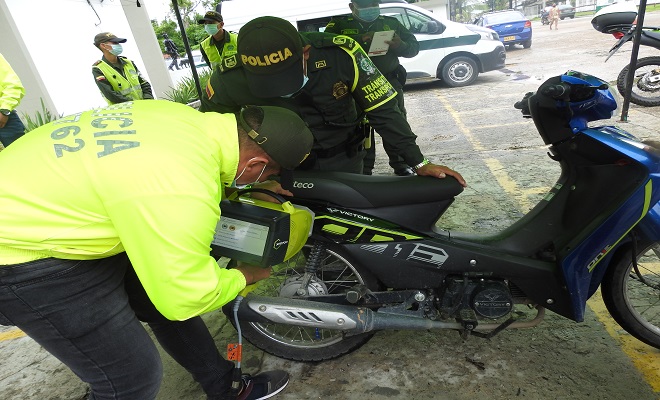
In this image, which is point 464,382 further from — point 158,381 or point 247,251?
point 158,381

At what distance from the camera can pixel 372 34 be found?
3178mm

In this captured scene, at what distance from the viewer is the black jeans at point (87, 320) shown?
3.84 ft

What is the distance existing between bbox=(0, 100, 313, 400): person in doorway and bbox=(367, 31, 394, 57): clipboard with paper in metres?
2.05

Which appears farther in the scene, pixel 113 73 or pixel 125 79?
pixel 125 79

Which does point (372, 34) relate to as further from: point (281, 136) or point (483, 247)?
point (281, 136)

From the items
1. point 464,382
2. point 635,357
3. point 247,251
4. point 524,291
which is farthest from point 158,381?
point 635,357

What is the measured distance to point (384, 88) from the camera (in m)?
2.09

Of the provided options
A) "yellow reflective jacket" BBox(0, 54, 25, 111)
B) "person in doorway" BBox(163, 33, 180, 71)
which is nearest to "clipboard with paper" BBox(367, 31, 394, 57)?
"yellow reflective jacket" BBox(0, 54, 25, 111)

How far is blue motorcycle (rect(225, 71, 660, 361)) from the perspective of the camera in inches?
66.0

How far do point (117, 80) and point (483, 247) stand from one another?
4374 millimetres

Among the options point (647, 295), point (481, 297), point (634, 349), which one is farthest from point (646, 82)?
point (481, 297)

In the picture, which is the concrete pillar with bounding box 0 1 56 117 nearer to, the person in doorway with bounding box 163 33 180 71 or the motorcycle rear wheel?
the person in doorway with bounding box 163 33 180 71

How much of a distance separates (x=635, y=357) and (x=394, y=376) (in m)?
1.06

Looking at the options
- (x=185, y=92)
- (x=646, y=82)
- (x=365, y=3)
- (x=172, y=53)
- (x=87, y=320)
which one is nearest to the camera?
(x=87, y=320)
